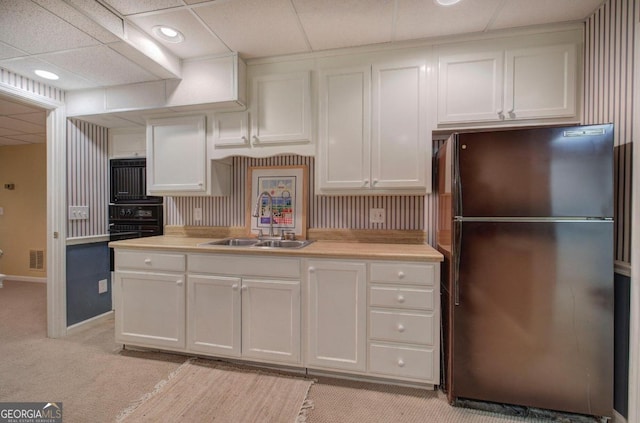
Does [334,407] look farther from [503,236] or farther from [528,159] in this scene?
[528,159]

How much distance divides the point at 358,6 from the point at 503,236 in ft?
5.20

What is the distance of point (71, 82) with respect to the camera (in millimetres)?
2289

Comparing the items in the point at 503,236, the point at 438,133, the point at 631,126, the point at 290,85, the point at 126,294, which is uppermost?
the point at 290,85

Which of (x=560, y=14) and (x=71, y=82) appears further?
(x=71, y=82)

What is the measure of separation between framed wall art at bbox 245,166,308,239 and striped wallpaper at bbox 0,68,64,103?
181 cm

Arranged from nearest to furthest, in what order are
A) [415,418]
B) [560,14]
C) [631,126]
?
[631,126] → [415,418] → [560,14]

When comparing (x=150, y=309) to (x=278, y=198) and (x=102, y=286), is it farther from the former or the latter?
(x=278, y=198)

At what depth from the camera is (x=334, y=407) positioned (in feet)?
5.32


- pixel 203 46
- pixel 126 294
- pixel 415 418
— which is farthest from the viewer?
pixel 126 294

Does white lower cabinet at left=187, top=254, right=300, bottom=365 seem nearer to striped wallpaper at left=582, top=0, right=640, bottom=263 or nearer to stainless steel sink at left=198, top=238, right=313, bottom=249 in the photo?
stainless steel sink at left=198, top=238, right=313, bottom=249

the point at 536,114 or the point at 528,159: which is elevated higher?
the point at 536,114

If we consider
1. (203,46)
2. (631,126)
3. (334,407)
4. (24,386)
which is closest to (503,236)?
(631,126)

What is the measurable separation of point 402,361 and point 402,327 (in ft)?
0.71

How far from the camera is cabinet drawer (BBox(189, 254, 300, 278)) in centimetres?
187
